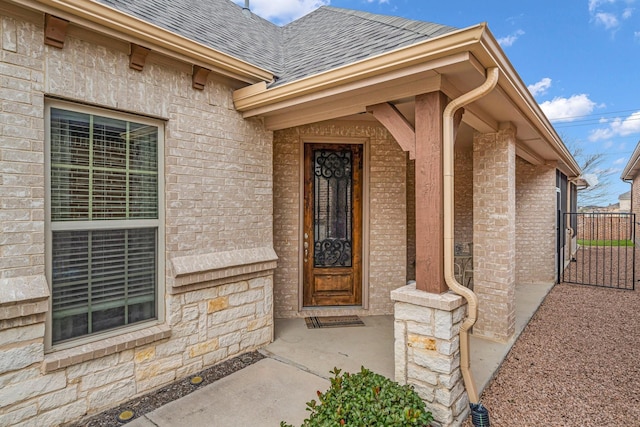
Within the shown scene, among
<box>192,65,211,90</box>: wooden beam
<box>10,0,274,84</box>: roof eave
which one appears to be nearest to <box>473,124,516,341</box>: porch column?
<box>10,0,274,84</box>: roof eave

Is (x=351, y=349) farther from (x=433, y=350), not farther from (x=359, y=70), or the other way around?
(x=359, y=70)

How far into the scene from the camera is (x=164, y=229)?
3008 millimetres

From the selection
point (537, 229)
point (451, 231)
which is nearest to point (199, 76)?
point (451, 231)

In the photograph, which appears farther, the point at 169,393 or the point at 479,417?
the point at 169,393

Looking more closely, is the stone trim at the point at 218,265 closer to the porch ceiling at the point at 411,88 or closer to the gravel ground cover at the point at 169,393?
the gravel ground cover at the point at 169,393

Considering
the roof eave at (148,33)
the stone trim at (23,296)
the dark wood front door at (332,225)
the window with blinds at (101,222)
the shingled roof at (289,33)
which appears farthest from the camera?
the dark wood front door at (332,225)

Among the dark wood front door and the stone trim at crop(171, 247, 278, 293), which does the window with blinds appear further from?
the dark wood front door

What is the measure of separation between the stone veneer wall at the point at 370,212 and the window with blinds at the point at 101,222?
6.26 feet

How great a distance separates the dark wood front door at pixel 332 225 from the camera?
4812 millimetres

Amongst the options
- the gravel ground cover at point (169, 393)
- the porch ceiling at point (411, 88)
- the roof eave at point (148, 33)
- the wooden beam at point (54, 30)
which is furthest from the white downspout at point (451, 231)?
the wooden beam at point (54, 30)

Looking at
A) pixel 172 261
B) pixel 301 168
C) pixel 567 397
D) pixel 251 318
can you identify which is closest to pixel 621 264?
pixel 567 397

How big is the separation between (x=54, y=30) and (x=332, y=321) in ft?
13.1

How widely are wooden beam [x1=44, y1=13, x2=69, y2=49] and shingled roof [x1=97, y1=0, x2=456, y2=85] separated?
0.55 m

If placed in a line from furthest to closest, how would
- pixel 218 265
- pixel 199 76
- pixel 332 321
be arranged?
pixel 332 321 → pixel 218 265 → pixel 199 76
